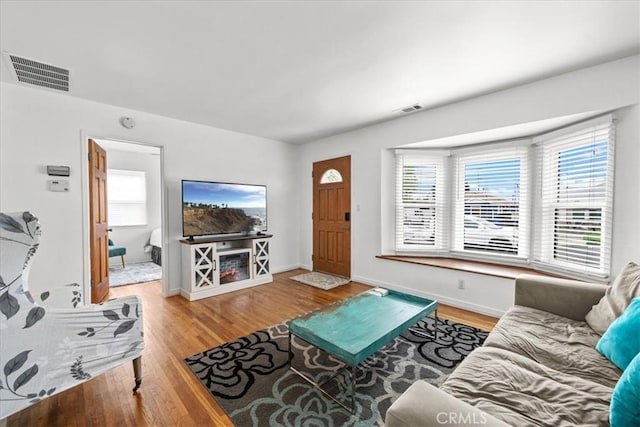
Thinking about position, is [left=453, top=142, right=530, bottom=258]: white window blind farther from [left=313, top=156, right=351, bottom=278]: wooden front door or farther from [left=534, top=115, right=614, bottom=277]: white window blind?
[left=313, top=156, right=351, bottom=278]: wooden front door

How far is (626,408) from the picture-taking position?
0.85 metres

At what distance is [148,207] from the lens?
598cm

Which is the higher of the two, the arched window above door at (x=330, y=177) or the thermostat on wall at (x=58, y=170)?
the arched window above door at (x=330, y=177)

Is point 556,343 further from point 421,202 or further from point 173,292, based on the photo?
point 173,292

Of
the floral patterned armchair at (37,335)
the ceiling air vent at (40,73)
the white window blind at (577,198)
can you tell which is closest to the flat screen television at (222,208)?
the ceiling air vent at (40,73)

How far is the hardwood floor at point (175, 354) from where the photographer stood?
1540 mm

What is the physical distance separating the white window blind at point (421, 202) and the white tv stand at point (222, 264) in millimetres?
2176

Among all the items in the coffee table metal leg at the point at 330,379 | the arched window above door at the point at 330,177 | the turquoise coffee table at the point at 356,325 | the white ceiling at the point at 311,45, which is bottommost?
the coffee table metal leg at the point at 330,379

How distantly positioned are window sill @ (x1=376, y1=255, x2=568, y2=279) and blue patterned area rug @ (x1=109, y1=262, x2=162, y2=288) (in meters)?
3.98

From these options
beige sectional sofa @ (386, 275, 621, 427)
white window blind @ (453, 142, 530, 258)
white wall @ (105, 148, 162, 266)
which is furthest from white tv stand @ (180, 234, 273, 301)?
beige sectional sofa @ (386, 275, 621, 427)

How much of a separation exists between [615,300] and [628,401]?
1.07 meters

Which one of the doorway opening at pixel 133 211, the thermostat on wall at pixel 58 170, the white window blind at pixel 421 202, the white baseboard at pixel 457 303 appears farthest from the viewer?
the doorway opening at pixel 133 211

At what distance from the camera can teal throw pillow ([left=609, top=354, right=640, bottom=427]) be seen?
2.74 feet

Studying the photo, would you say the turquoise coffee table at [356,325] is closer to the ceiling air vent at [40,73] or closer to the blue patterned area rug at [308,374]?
the blue patterned area rug at [308,374]
